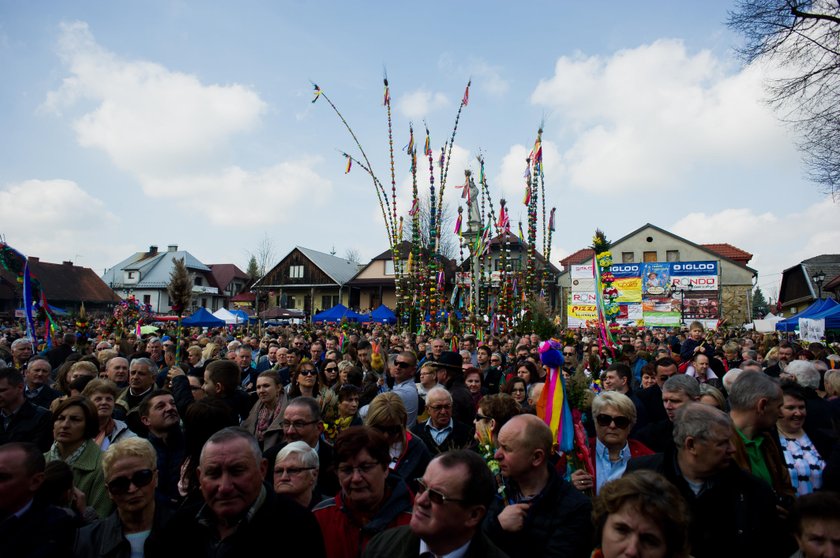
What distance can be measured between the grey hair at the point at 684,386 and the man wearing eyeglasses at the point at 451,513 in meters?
2.63

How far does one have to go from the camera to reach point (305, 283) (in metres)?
50.3

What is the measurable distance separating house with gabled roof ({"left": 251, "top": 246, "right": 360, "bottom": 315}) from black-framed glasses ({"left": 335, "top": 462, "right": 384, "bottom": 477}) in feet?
154

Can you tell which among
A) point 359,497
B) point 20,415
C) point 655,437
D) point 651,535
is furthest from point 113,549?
point 655,437

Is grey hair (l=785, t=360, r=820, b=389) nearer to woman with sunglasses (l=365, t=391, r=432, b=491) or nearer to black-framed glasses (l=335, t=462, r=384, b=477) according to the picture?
woman with sunglasses (l=365, t=391, r=432, b=491)

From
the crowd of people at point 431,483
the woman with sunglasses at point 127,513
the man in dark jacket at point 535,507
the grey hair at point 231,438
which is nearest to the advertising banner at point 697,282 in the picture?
the crowd of people at point 431,483

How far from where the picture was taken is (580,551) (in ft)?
8.21

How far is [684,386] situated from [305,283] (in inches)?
1892

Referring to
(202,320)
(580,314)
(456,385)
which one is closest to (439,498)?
(456,385)

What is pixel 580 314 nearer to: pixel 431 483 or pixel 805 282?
pixel 805 282

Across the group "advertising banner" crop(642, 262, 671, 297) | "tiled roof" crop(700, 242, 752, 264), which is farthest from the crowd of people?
"tiled roof" crop(700, 242, 752, 264)

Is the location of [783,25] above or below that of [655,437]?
above

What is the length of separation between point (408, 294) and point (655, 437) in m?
14.0

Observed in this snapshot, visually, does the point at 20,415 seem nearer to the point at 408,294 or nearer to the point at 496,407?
the point at 496,407

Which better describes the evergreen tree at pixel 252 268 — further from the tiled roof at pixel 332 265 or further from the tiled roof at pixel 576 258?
the tiled roof at pixel 576 258
